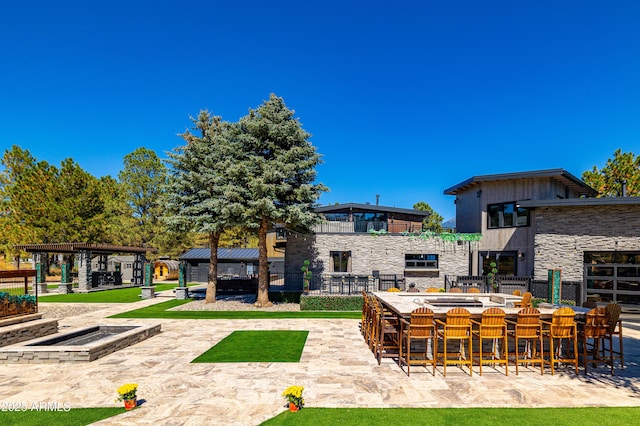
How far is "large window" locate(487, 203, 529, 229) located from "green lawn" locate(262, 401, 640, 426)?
16226 mm

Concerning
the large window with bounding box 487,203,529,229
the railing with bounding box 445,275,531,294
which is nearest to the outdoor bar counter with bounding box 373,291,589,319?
the railing with bounding box 445,275,531,294

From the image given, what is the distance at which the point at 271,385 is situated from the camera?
24.4ft

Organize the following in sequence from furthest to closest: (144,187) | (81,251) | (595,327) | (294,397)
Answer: (144,187) → (81,251) → (595,327) → (294,397)

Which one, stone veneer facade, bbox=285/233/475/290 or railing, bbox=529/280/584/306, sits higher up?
stone veneer facade, bbox=285/233/475/290

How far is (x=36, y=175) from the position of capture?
3569 cm

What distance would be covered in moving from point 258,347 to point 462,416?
651cm

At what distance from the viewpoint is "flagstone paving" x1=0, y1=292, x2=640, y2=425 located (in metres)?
6.42

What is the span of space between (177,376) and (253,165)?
11.7m

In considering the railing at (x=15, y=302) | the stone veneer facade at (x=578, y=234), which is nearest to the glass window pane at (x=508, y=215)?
the stone veneer facade at (x=578, y=234)

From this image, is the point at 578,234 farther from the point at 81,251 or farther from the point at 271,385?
the point at 81,251

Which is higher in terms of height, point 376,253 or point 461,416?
point 376,253

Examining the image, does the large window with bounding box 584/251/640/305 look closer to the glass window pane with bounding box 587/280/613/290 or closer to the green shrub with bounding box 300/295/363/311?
the glass window pane with bounding box 587/280/613/290

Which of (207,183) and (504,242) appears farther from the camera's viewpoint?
(504,242)

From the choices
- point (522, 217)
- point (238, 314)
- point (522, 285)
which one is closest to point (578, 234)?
point (522, 217)
